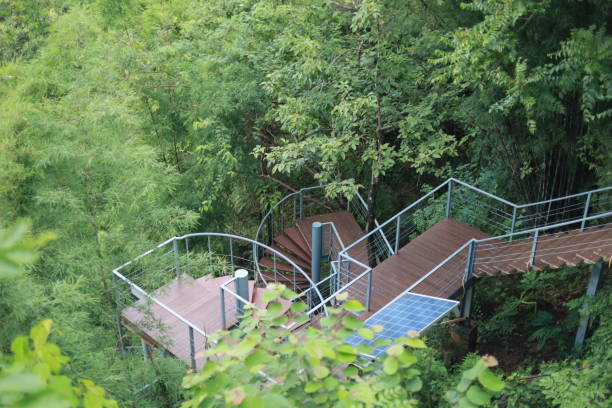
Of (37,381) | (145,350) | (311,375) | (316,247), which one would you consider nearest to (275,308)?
(311,375)

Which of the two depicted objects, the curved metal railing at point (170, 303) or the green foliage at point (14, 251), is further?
the curved metal railing at point (170, 303)

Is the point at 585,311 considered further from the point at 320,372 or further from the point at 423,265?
the point at 320,372

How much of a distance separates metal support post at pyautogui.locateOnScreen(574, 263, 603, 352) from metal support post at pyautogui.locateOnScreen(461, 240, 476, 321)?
1.44m

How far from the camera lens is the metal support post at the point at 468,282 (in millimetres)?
7043

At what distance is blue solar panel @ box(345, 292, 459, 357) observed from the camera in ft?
19.5

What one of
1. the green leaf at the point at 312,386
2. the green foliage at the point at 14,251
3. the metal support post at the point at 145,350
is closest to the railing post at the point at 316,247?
the metal support post at the point at 145,350

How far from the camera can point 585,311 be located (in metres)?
6.05

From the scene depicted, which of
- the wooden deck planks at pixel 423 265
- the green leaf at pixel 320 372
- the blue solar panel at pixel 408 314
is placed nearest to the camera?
the green leaf at pixel 320 372

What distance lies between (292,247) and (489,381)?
795 cm

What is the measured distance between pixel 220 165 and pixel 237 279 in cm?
367

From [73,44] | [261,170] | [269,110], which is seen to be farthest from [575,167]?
[73,44]

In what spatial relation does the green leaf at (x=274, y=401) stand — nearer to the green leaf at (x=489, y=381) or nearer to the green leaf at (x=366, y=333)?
the green leaf at (x=366, y=333)

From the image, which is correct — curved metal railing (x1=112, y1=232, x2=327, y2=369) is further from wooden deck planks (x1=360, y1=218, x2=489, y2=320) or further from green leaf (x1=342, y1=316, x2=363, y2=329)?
green leaf (x1=342, y1=316, x2=363, y2=329)

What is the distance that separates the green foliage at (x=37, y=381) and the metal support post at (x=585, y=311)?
6.07m
